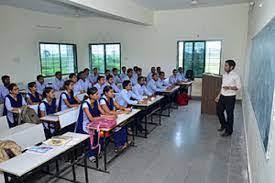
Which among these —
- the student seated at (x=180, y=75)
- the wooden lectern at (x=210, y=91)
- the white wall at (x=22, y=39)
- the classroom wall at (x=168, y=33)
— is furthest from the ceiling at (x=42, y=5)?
the wooden lectern at (x=210, y=91)

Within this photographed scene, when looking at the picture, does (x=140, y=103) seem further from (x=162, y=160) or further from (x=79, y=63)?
(x=79, y=63)

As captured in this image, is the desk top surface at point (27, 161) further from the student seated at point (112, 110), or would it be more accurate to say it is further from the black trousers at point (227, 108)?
the black trousers at point (227, 108)

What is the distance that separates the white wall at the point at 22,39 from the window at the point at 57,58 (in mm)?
271

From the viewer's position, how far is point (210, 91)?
21.8ft

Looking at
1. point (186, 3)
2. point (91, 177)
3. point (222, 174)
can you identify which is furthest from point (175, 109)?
point (91, 177)

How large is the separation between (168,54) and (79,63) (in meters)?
4.18

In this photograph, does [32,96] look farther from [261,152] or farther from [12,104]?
[261,152]

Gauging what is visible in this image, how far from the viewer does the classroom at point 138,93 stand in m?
2.86

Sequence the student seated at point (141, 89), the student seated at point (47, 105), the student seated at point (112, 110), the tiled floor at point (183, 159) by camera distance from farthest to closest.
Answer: the student seated at point (141, 89) < the student seated at point (47, 105) < the student seated at point (112, 110) < the tiled floor at point (183, 159)

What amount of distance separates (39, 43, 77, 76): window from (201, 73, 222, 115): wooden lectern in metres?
6.00

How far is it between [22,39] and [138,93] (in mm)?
4959

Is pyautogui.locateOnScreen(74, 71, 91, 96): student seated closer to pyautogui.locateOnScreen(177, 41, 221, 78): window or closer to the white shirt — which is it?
pyautogui.locateOnScreen(177, 41, 221, 78): window

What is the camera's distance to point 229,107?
15.5 ft

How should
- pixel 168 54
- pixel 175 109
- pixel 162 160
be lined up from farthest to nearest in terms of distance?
pixel 168 54
pixel 175 109
pixel 162 160
